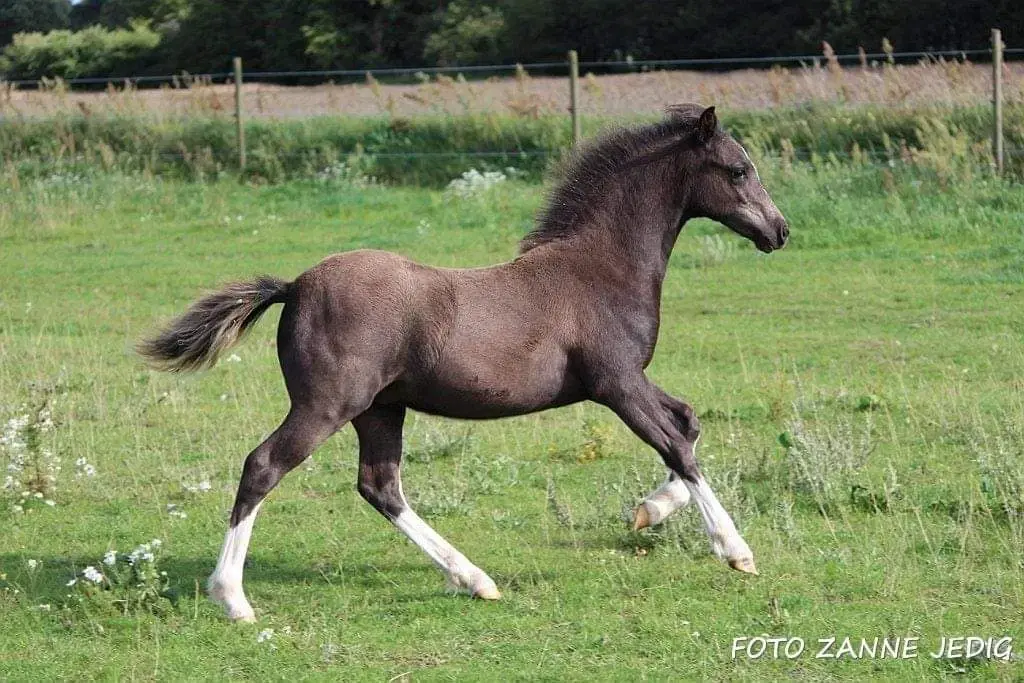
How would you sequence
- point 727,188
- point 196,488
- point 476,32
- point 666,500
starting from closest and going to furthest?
point 666,500 → point 727,188 → point 196,488 → point 476,32

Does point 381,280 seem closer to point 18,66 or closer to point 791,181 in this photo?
point 791,181

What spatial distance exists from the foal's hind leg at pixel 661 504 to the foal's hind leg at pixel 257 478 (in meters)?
1.46

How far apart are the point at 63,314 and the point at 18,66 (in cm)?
3471

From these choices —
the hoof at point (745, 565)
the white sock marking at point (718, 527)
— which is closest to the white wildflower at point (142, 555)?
the white sock marking at point (718, 527)

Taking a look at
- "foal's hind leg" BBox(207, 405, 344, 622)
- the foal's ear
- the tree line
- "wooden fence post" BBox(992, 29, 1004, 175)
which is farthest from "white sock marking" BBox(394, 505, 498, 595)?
the tree line

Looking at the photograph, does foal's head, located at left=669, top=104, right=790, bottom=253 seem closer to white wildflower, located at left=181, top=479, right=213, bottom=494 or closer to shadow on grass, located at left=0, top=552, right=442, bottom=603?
shadow on grass, located at left=0, top=552, right=442, bottom=603

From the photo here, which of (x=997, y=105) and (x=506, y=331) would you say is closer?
(x=506, y=331)

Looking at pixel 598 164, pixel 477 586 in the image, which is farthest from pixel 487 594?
pixel 598 164

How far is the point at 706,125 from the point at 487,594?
2327 millimetres

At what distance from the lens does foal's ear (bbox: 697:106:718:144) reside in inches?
266

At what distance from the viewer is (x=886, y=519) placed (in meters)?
7.04

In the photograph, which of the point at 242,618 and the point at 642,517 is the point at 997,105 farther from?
the point at 242,618

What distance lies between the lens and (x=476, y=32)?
41.2 m

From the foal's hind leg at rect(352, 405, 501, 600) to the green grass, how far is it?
195mm
